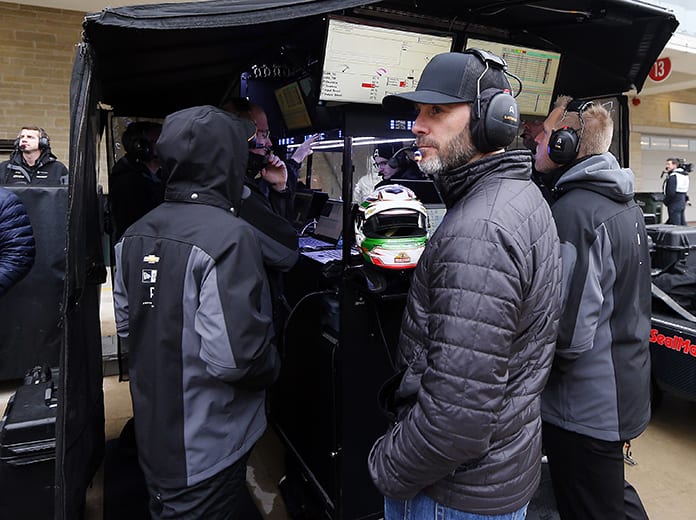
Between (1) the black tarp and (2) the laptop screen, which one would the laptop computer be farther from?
(1) the black tarp

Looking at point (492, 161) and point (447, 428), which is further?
point (492, 161)

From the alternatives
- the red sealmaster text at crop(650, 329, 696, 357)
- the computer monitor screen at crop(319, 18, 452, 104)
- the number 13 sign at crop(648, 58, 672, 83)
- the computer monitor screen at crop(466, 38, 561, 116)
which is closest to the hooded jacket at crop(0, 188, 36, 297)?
the computer monitor screen at crop(319, 18, 452, 104)

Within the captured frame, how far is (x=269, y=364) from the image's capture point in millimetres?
1743

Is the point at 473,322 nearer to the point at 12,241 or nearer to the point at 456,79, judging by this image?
the point at 456,79

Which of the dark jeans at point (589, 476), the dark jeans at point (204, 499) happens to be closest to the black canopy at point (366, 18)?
the dark jeans at point (204, 499)

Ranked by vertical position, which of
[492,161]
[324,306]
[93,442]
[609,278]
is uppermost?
[492,161]

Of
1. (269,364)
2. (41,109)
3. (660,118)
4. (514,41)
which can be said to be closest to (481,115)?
(269,364)

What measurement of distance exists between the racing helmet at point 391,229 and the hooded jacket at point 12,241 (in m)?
2.21

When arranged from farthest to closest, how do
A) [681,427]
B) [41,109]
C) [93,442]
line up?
[41,109] < [681,427] < [93,442]

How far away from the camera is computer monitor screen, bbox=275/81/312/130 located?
2.79 m

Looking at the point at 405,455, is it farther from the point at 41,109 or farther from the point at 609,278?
the point at 41,109

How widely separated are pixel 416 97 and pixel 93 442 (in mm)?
1878

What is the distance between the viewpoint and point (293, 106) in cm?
293

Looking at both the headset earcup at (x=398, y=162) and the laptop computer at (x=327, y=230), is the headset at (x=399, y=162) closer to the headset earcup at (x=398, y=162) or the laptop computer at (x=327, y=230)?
the headset earcup at (x=398, y=162)
